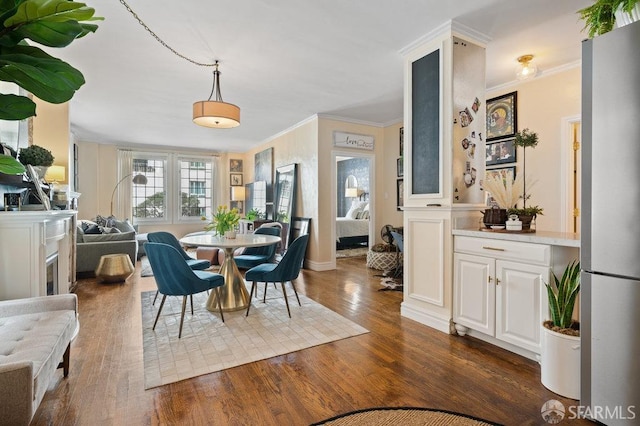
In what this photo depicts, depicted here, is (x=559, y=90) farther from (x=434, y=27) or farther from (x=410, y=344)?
(x=410, y=344)

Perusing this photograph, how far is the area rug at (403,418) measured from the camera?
167 centimetres

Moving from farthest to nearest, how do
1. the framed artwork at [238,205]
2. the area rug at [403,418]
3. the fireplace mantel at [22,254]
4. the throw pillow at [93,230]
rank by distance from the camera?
the framed artwork at [238,205] < the throw pillow at [93,230] < the fireplace mantel at [22,254] < the area rug at [403,418]

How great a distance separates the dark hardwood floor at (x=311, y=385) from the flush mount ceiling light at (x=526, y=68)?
2880mm

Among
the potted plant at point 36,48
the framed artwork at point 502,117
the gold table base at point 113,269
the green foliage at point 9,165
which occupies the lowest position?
the gold table base at point 113,269

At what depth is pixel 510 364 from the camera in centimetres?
228

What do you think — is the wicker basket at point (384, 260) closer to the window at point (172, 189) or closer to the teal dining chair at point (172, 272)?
the teal dining chair at point (172, 272)

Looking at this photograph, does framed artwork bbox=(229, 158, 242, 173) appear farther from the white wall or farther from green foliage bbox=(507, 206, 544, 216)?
green foliage bbox=(507, 206, 544, 216)

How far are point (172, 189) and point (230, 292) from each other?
6.29 m

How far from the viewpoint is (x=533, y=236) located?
2.26m

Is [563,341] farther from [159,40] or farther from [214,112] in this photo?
[159,40]

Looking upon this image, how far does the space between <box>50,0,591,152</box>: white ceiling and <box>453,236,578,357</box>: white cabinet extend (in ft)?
6.39

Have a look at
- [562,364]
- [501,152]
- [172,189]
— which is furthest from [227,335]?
[172,189]

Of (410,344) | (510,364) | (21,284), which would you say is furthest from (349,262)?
(21,284)
